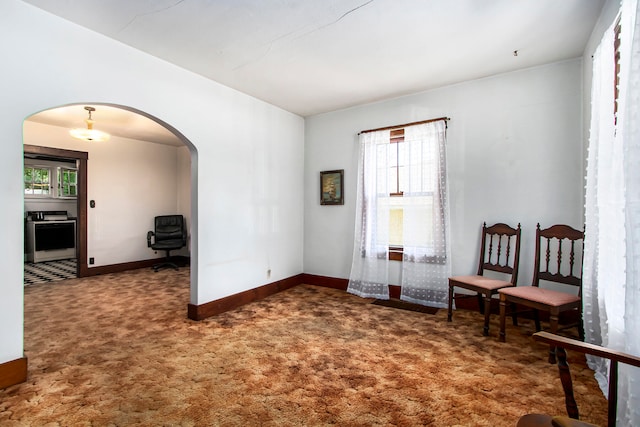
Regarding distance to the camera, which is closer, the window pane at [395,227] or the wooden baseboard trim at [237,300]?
the wooden baseboard trim at [237,300]

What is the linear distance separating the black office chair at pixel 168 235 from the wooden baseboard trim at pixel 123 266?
11.2 inches

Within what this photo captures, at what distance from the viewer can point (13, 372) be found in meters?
2.07

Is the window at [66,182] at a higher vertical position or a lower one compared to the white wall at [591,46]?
lower

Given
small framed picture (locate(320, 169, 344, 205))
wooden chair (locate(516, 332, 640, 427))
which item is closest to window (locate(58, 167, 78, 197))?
small framed picture (locate(320, 169, 344, 205))

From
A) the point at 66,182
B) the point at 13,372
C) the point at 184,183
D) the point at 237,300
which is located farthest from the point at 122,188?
the point at 13,372

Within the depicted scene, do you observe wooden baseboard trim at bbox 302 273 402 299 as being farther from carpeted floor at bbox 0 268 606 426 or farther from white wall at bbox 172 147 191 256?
white wall at bbox 172 147 191 256

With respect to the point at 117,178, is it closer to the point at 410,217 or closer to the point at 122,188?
the point at 122,188

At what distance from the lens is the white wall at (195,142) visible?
2.09 meters

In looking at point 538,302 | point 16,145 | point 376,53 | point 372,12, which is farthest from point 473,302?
point 16,145

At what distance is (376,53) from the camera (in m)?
2.88

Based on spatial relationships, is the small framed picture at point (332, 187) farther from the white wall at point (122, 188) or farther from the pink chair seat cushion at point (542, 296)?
the white wall at point (122, 188)

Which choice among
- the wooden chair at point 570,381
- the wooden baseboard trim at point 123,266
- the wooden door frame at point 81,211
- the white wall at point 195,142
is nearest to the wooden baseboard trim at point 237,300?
the white wall at point 195,142

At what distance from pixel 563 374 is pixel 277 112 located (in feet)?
13.8

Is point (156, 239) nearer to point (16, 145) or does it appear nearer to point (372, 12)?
point (16, 145)
